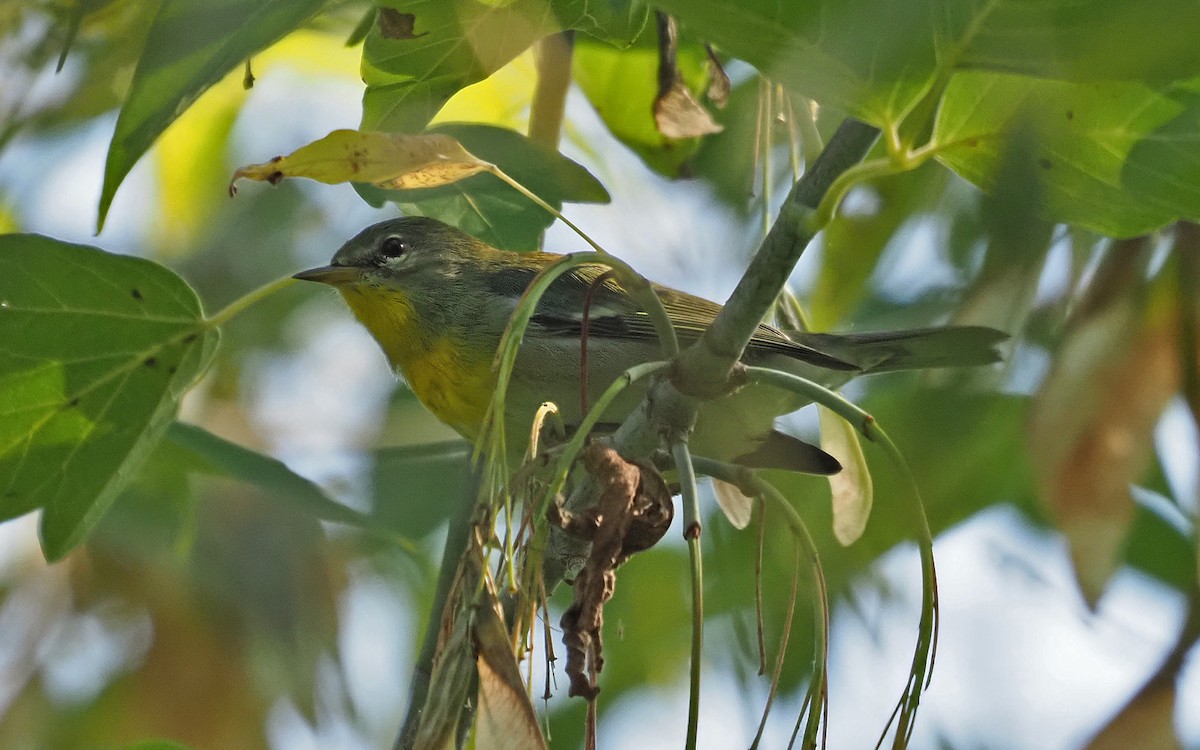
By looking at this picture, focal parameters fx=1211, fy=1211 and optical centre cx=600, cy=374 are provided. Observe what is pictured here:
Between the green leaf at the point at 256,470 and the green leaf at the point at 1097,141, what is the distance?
148cm

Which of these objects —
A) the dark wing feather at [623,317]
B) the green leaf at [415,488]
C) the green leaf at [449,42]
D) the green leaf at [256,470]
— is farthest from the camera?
the dark wing feather at [623,317]

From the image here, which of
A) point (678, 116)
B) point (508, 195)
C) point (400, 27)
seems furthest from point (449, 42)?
point (678, 116)

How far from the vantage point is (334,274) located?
3770 mm

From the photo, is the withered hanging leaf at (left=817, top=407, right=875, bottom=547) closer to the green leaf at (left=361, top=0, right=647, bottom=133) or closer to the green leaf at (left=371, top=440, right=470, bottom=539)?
the green leaf at (left=371, top=440, right=470, bottom=539)

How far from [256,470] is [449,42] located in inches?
43.1

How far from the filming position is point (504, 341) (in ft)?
5.40

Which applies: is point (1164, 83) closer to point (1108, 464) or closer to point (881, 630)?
point (1108, 464)

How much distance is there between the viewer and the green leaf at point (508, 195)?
8.63 feet

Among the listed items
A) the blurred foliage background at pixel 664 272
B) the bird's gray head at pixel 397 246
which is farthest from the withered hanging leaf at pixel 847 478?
the bird's gray head at pixel 397 246

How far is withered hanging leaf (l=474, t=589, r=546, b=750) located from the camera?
131 cm

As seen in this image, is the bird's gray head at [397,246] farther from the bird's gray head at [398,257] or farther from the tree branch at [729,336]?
the tree branch at [729,336]

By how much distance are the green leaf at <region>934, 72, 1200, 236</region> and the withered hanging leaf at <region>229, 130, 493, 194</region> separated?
2.28 feet

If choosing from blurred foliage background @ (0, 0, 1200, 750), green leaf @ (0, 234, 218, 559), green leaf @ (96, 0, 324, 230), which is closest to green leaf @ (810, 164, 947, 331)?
blurred foliage background @ (0, 0, 1200, 750)

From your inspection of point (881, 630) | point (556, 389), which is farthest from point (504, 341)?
point (556, 389)
